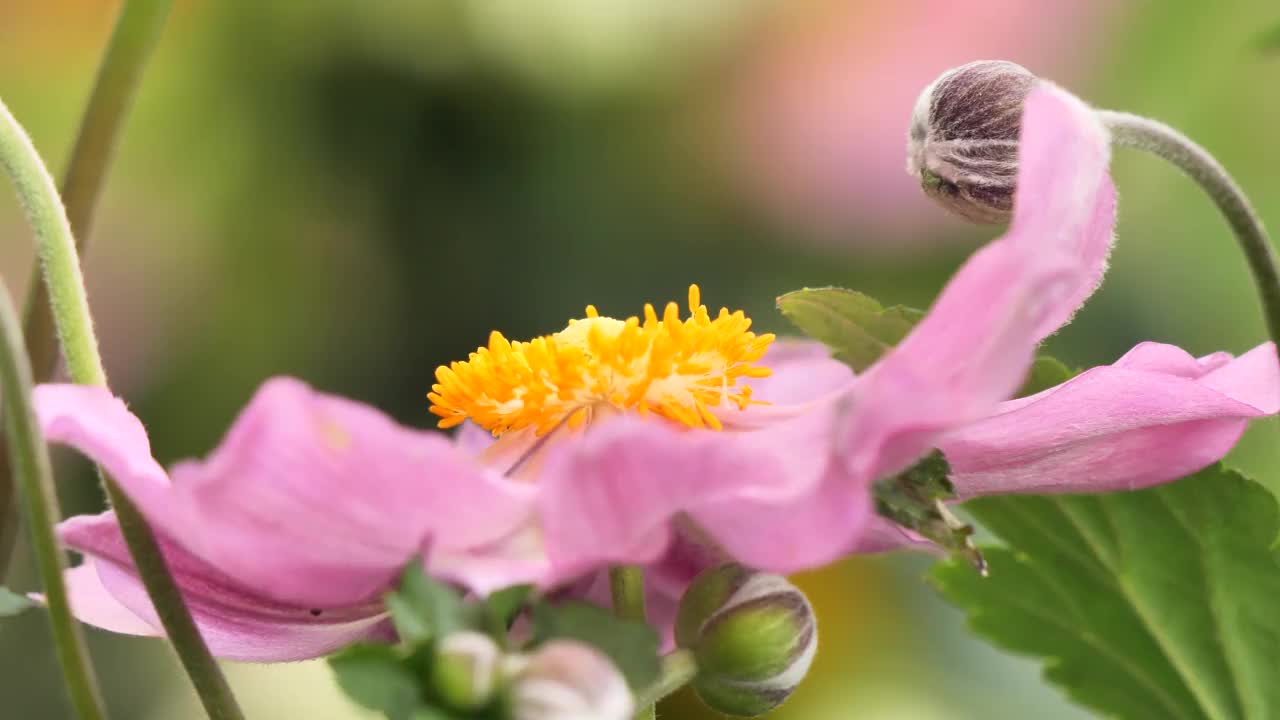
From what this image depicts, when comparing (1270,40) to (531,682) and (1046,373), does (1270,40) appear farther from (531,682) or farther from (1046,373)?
(531,682)

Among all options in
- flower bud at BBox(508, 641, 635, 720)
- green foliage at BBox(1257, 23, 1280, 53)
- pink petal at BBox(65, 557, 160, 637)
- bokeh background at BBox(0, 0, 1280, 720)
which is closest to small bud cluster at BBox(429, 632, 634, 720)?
flower bud at BBox(508, 641, 635, 720)

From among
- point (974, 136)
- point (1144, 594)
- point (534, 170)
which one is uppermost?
point (974, 136)

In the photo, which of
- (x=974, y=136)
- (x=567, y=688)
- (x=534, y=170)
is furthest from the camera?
(x=534, y=170)

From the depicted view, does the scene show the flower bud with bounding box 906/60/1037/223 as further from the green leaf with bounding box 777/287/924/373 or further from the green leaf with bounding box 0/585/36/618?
the green leaf with bounding box 0/585/36/618

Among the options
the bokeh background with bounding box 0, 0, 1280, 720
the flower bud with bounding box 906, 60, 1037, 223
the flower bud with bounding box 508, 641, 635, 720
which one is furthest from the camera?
the bokeh background with bounding box 0, 0, 1280, 720

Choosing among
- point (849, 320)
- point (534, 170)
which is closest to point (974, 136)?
point (849, 320)

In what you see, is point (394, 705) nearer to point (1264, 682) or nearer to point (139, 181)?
point (1264, 682)

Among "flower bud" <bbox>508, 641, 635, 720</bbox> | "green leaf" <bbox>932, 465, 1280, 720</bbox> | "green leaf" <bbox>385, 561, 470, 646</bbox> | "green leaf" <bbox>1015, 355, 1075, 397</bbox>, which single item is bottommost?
"green leaf" <bbox>932, 465, 1280, 720</bbox>

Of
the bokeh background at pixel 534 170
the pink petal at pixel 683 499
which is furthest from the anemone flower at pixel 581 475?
the bokeh background at pixel 534 170
